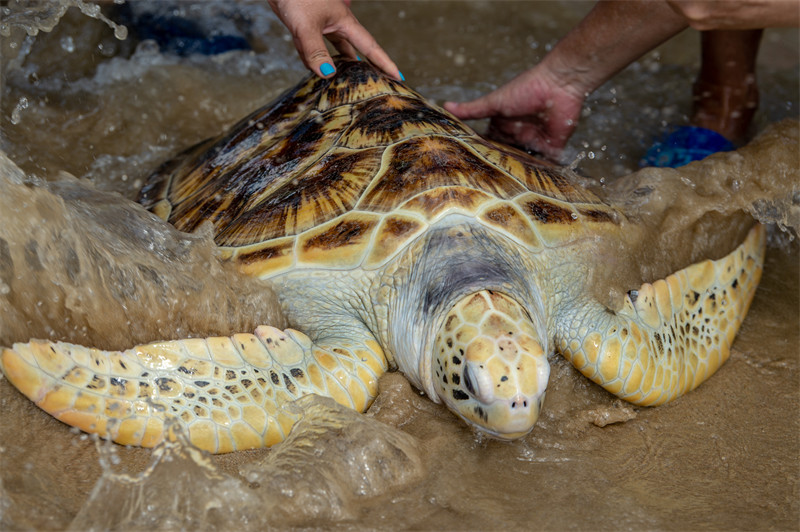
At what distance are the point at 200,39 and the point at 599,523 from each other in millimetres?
3042

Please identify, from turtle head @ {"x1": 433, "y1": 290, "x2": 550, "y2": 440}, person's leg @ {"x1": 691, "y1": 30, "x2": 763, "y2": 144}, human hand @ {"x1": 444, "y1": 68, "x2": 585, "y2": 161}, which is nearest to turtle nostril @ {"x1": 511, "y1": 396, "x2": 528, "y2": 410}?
turtle head @ {"x1": 433, "y1": 290, "x2": 550, "y2": 440}

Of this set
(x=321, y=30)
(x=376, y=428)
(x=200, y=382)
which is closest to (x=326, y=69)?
(x=321, y=30)

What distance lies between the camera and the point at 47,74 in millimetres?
A: 3117

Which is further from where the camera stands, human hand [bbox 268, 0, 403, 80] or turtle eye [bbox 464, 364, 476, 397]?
human hand [bbox 268, 0, 403, 80]

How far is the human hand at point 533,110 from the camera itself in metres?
A: 2.64

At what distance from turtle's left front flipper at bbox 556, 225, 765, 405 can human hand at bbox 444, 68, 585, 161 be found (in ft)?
2.75

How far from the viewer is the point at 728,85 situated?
2.89 metres

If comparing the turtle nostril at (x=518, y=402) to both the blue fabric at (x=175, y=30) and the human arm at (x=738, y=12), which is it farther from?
the blue fabric at (x=175, y=30)

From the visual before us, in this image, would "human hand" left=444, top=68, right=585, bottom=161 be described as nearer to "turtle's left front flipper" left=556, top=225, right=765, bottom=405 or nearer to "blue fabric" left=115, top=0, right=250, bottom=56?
"turtle's left front flipper" left=556, top=225, right=765, bottom=405

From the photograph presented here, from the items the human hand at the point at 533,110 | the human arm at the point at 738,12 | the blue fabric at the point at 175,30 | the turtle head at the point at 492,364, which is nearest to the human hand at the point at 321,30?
the human hand at the point at 533,110

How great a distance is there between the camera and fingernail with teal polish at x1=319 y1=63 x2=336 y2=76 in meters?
2.11

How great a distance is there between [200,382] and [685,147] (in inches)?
77.4

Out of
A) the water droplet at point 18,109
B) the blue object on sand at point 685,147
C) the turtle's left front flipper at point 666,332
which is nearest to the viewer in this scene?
the turtle's left front flipper at point 666,332

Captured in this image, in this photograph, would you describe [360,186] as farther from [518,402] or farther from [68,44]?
[68,44]
